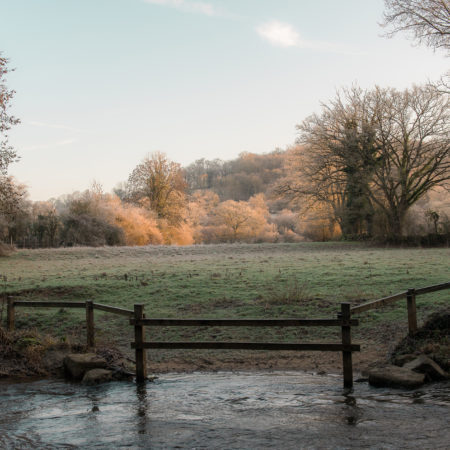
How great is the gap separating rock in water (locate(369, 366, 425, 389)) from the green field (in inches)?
→ 126

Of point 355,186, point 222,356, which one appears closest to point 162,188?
point 355,186

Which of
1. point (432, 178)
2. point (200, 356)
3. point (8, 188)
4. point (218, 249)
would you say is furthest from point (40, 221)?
point (200, 356)

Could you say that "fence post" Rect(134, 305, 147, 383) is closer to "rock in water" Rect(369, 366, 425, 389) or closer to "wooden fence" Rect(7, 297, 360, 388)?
"wooden fence" Rect(7, 297, 360, 388)

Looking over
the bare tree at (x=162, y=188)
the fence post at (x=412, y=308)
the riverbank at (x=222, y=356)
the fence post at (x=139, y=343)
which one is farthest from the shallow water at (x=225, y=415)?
the bare tree at (x=162, y=188)

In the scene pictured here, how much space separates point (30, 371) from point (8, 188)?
1414 cm

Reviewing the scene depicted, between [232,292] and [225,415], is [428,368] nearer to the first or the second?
[225,415]

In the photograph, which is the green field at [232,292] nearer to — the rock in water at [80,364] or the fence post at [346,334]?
the rock in water at [80,364]

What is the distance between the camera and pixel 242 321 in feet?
30.2

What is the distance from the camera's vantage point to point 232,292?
59.8ft

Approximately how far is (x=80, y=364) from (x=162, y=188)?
2376 inches

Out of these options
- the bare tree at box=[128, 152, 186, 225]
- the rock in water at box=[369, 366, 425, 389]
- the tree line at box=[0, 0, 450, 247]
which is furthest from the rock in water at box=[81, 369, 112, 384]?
the bare tree at box=[128, 152, 186, 225]

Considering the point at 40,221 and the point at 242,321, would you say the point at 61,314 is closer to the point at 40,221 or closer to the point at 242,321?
the point at 242,321

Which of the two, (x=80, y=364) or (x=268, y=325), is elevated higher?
(x=268, y=325)

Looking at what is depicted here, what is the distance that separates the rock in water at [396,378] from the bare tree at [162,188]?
200 ft
